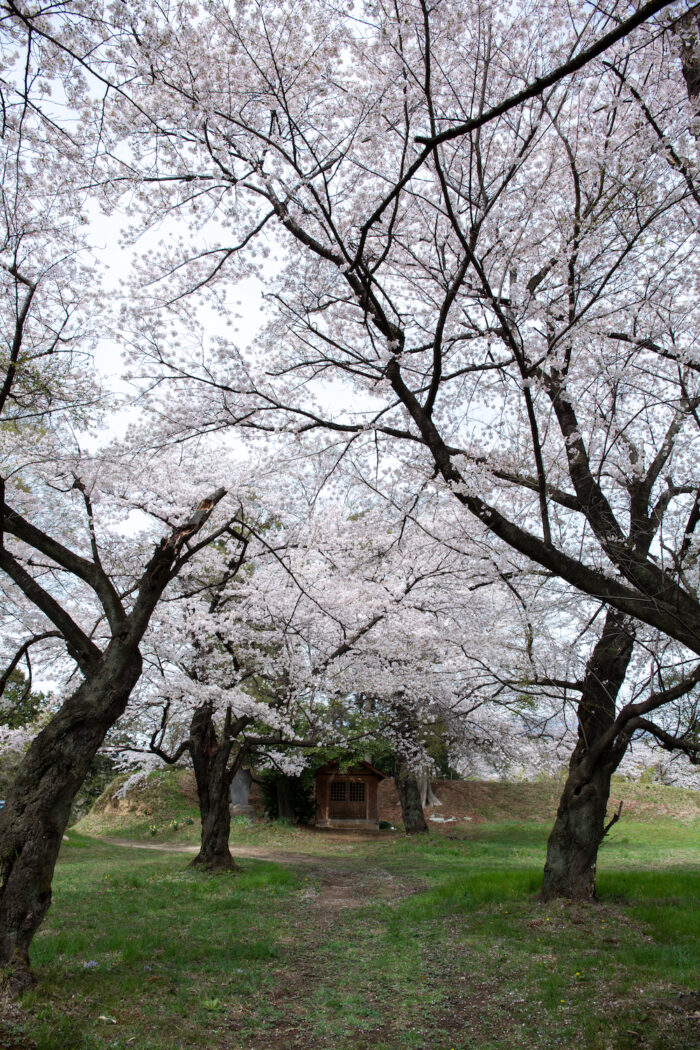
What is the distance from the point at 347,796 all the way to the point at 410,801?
5220 millimetres

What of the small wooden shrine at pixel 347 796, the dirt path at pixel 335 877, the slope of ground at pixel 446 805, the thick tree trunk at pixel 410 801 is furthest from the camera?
the small wooden shrine at pixel 347 796

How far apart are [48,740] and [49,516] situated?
5.62 m

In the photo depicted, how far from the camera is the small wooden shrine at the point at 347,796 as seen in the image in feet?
78.4

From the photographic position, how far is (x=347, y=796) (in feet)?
81.0

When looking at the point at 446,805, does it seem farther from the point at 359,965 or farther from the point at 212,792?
the point at 359,965

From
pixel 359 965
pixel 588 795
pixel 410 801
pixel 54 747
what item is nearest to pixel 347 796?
pixel 410 801

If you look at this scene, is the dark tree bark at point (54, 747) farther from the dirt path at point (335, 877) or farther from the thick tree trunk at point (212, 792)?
the thick tree trunk at point (212, 792)

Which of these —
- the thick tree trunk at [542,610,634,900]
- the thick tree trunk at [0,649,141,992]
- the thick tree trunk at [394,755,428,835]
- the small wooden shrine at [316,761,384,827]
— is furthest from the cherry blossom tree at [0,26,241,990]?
the small wooden shrine at [316,761,384,827]

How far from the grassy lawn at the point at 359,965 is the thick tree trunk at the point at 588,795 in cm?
40

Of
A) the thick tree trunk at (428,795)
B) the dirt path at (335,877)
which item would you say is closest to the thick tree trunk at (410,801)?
the dirt path at (335,877)

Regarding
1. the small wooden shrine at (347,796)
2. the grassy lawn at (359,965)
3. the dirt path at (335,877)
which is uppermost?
the small wooden shrine at (347,796)

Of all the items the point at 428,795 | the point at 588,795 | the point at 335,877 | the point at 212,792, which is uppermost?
the point at 588,795

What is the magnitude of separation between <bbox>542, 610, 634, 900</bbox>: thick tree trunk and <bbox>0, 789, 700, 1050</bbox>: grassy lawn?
0.40m

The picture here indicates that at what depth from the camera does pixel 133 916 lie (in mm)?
7789
